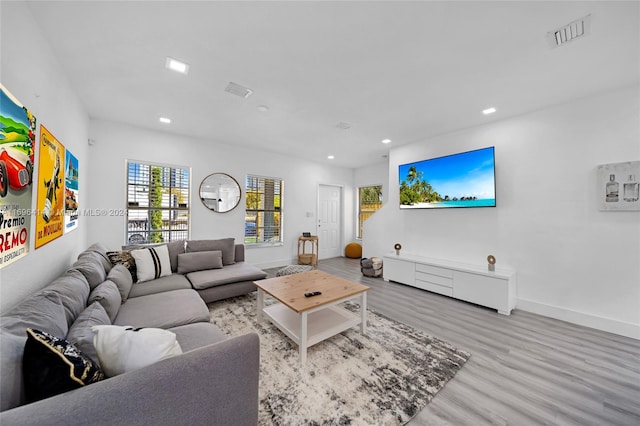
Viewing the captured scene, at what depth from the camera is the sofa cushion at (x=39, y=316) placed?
0.95 metres

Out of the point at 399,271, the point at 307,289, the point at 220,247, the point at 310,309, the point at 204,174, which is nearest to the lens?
the point at 310,309

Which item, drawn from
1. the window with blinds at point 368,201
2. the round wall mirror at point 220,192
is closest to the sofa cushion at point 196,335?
the round wall mirror at point 220,192

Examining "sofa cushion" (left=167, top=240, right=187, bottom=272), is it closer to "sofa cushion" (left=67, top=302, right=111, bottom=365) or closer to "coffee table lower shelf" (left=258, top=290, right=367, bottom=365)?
"coffee table lower shelf" (left=258, top=290, right=367, bottom=365)

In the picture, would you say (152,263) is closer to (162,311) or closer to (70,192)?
(70,192)

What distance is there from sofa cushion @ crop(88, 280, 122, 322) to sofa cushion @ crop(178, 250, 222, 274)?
1246 mm

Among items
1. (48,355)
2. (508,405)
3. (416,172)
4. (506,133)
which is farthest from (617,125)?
(48,355)

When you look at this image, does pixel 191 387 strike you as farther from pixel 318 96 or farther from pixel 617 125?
pixel 617 125

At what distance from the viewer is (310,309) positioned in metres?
1.94

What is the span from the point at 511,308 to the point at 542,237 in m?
0.98

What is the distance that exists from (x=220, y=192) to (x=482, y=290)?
4502 millimetres

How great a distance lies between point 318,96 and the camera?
270 cm

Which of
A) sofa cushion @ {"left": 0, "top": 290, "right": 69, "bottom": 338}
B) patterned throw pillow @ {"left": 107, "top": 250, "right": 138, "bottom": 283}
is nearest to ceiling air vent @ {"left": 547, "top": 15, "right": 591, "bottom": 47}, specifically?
sofa cushion @ {"left": 0, "top": 290, "right": 69, "bottom": 338}

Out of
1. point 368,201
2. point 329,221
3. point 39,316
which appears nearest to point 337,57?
point 39,316

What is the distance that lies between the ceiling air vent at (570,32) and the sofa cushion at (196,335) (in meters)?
3.34
